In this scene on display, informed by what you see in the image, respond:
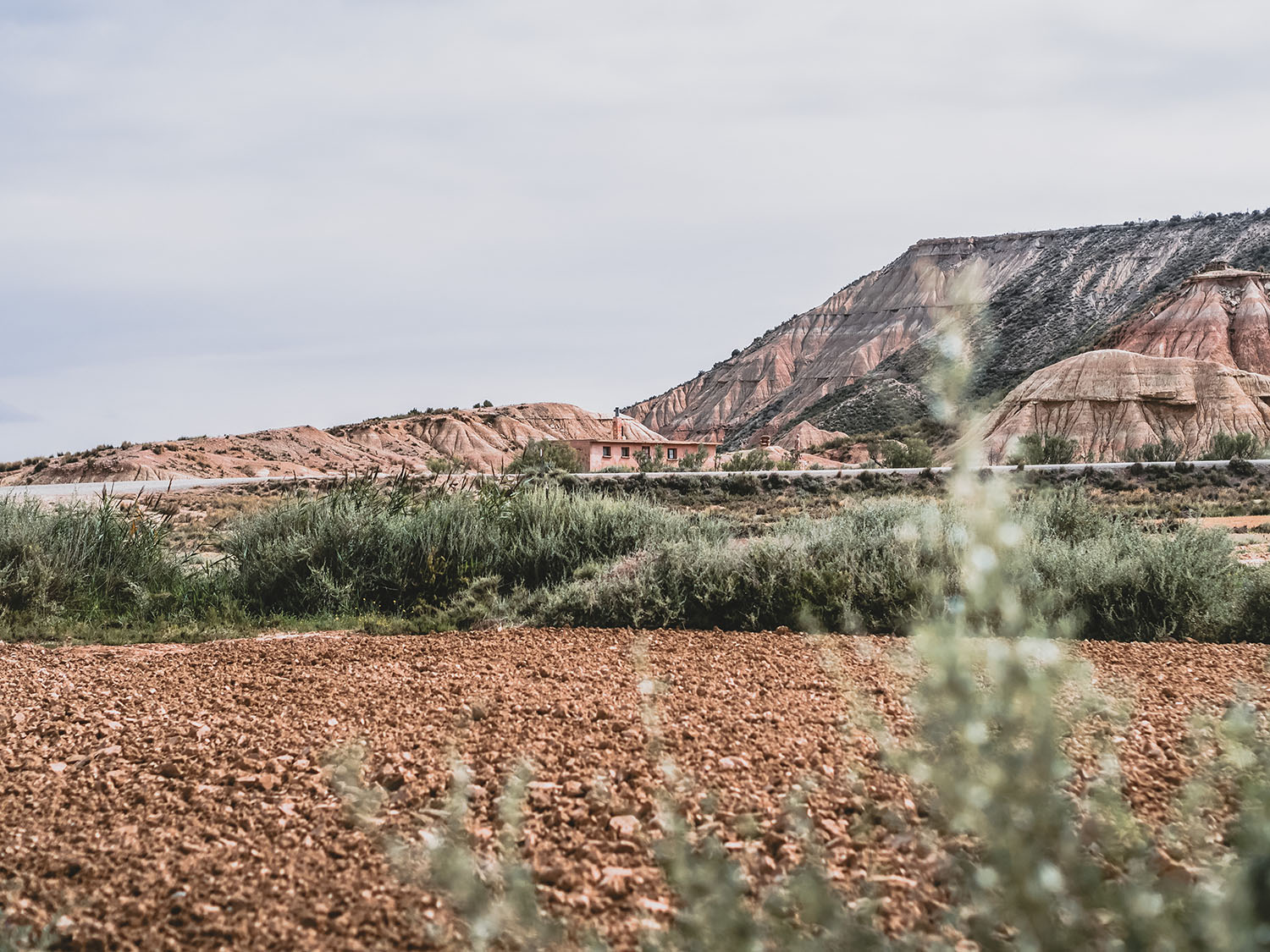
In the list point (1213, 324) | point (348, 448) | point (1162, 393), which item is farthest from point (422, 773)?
point (348, 448)

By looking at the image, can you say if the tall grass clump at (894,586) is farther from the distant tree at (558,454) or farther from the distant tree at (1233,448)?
the distant tree at (1233,448)

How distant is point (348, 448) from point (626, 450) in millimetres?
23428

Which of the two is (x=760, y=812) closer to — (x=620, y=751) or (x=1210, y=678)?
(x=620, y=751)

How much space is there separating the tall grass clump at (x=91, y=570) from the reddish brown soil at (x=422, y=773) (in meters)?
3.12

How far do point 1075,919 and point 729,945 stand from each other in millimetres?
812

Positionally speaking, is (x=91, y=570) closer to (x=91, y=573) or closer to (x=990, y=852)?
(x=91, y=573)

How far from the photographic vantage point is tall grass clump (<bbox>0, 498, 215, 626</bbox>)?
8727mm

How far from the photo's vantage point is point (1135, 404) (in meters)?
48.1

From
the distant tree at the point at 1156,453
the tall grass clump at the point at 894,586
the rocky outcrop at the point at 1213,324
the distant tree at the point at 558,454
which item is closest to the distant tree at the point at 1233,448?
the distant tree at the point at 1156,453

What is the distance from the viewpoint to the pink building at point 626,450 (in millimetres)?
51719

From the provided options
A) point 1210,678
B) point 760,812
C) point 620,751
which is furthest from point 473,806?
point 1210,678

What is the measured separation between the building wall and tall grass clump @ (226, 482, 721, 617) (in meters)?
38.5

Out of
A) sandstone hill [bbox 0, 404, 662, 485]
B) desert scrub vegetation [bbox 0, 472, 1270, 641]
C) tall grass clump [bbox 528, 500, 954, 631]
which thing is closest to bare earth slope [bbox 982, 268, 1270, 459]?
sandstone hill [bbox 0, 404, 662, 485]

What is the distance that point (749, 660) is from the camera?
5.63m
